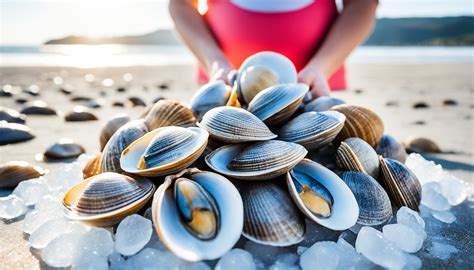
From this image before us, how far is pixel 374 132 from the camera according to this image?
6.19 feet

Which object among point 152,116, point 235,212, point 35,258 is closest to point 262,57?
point 152,116

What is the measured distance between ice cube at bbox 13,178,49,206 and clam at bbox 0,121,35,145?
1.18 metres

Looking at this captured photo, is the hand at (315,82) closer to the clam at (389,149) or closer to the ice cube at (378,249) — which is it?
the clam at (389,149)

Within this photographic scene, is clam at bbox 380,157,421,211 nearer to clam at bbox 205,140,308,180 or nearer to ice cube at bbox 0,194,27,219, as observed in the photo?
clam at bbox 205,140,308,180

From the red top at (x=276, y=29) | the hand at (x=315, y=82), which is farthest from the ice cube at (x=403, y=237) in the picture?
the red top at (x=276, y=29)

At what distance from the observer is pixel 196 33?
3.57 m

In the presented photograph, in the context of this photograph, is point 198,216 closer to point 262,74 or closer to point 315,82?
→ point 262,74

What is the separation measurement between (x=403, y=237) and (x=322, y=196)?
298 millimetres

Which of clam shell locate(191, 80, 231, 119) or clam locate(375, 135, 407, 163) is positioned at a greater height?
clam shell locate(191, 80, 231, 119)

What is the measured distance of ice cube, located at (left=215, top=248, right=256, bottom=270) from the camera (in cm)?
115

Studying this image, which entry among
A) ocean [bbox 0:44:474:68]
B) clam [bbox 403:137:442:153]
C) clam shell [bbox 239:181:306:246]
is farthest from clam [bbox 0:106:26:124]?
ocean [bbox 0:44:474:68]

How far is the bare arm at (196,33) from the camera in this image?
3230 millimetres

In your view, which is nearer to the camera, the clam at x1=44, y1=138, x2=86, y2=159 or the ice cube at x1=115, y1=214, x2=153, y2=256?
the ice cube at x1=115, y1=214, x2=153, y2=256

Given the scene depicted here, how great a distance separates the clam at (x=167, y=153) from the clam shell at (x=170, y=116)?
0.24m
